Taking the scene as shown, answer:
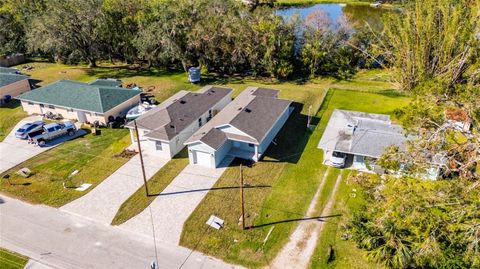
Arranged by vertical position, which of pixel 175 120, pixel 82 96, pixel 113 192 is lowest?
pixel 113 192

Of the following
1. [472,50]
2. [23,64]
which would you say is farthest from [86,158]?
[23,64]

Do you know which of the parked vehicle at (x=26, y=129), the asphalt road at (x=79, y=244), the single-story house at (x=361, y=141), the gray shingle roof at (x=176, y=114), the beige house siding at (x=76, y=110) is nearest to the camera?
the asphalt road at (x=79, y=244)

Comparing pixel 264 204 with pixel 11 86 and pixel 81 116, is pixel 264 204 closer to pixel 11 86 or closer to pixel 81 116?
pixel 81 116

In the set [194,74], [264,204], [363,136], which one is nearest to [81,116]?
[194,74]

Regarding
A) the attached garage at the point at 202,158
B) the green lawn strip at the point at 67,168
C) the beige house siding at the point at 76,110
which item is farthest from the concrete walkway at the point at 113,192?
the beige house siding at the point at 76,110

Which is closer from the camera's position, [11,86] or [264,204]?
[264,204]

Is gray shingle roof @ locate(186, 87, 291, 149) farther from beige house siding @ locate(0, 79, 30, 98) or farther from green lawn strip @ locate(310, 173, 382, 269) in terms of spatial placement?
beige house siding @ locate(0, 79, 30, 98)

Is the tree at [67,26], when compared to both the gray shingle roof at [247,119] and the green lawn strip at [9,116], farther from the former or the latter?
the gray shingle roof at [247,119]
